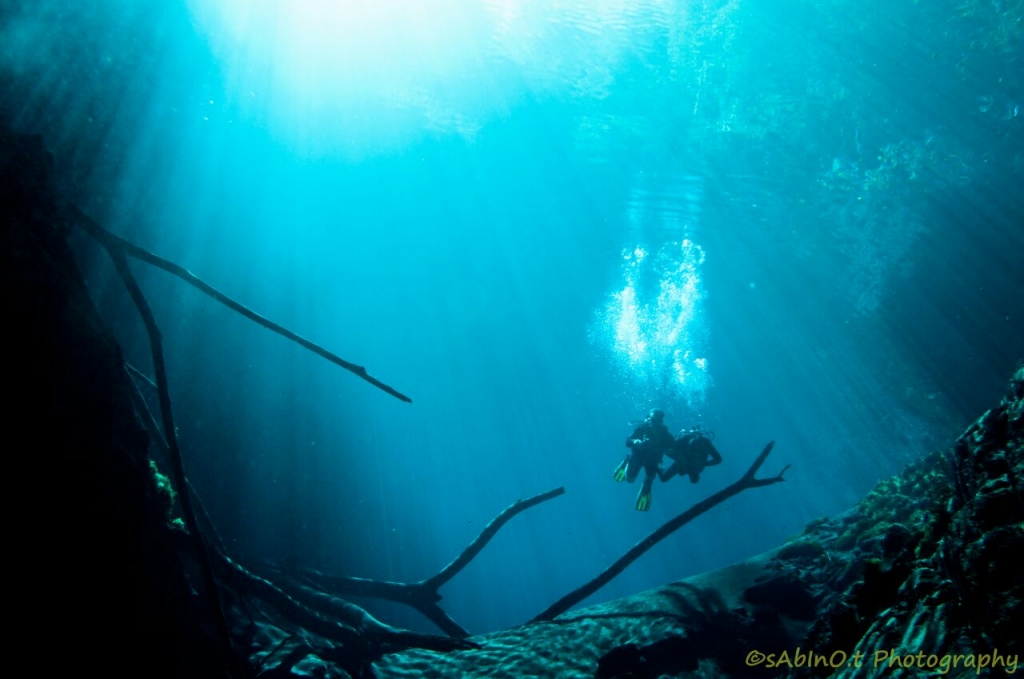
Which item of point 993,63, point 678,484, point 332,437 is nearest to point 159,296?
point 332,437

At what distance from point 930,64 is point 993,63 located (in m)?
1.45

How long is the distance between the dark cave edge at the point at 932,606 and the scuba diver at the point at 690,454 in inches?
217

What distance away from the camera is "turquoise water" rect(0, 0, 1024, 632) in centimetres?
1026

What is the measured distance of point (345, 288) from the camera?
98.6ft

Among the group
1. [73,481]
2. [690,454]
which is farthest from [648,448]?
[73,481]

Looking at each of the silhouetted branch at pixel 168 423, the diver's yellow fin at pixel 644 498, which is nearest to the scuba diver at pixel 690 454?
the diver's yellow fin at pixel 644 498

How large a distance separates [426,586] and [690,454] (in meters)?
6.52

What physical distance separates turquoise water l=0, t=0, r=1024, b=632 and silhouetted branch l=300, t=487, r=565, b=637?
0.88 metres

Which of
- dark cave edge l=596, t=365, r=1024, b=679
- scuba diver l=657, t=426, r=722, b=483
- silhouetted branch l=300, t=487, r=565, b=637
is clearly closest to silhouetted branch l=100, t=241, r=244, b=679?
→ dark cave edge l=596, t=365, r=1024, b=679

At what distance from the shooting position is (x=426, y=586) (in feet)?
23.5

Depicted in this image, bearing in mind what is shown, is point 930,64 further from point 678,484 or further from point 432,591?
point 678,484

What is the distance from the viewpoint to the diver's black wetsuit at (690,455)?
10.6 m

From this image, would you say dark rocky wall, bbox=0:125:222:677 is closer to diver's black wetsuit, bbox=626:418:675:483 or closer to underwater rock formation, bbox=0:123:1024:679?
underwater rock formation, bbox=0:123:1024:679

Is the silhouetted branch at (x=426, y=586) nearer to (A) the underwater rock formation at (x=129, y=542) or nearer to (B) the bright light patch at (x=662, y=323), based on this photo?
(A) the underwater rock formation at (x=129, y=542)
